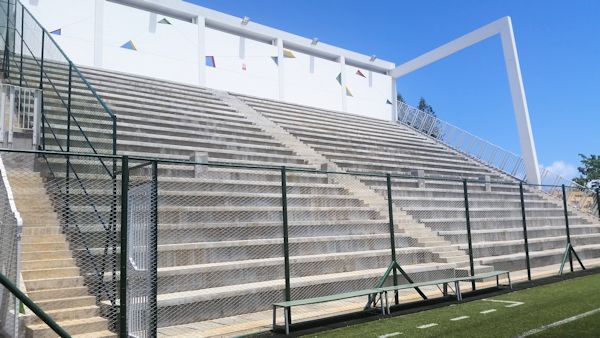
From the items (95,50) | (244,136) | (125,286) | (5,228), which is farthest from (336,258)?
(95,50)

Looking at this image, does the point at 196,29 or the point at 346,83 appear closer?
the point at 196,29

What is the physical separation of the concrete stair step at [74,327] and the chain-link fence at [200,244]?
0.08 ft

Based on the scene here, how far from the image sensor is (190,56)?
22.3m

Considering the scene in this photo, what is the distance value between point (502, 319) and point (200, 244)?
4.83 m

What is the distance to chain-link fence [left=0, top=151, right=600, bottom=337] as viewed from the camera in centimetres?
601

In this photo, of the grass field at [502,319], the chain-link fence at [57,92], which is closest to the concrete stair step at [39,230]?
the chain-link fence at [57,92]

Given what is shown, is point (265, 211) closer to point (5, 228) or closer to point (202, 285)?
point (202, 285)

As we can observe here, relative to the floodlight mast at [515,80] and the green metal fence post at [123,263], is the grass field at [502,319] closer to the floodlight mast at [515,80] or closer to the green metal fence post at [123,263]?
the green metal fence post at [123,263]

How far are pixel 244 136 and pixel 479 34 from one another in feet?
51.1

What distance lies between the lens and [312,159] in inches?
622

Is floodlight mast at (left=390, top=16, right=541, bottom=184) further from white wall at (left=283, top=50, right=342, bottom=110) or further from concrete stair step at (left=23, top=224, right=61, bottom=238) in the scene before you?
concrete stair step at (left=23, top=224, right=61, bottom=238)

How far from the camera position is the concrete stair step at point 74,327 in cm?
546

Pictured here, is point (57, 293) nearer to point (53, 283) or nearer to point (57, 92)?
point (53, 283)

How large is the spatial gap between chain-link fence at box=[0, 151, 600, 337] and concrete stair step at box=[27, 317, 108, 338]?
0.08 feet
